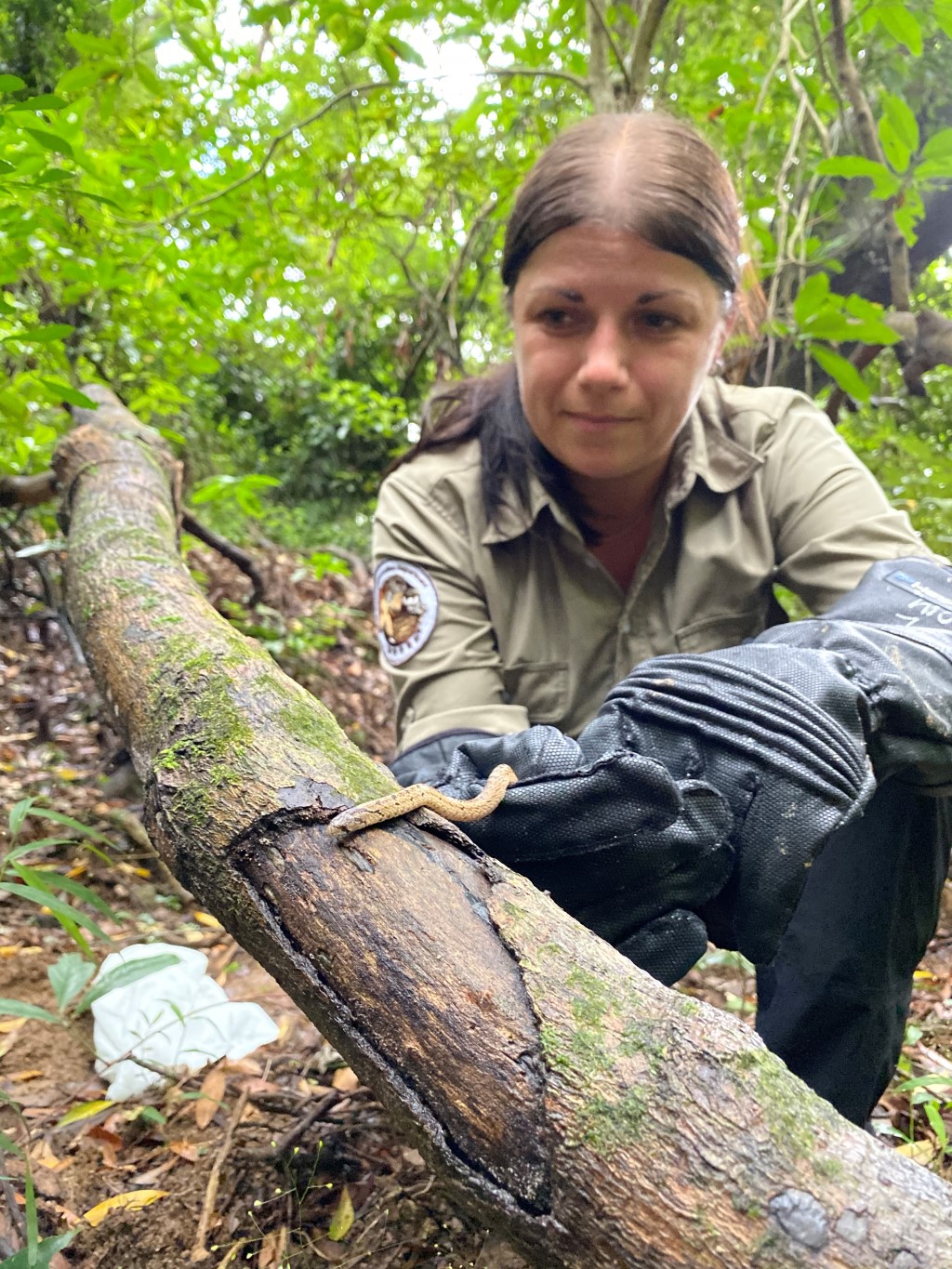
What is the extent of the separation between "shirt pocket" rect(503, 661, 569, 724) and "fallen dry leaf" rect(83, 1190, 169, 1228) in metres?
1.35

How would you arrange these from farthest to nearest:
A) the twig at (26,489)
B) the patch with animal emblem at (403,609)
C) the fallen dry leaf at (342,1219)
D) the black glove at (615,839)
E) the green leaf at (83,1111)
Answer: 1. the twig at (26,489)
2. the patch with animal emblem at (403,609)
3. the green leaf at (83,1111)
4. the fallen dry leaf at (342,1219)
5. the black glove at (615,839)

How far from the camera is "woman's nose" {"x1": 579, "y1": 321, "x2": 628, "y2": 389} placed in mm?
1877

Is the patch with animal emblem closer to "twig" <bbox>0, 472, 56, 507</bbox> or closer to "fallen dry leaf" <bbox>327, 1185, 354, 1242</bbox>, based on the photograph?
"fallen dry leaf" <bbox>327, 1185, 354, 1242</bbox>

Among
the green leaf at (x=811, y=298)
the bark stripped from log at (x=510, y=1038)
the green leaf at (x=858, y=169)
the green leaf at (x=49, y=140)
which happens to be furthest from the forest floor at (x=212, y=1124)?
the green leaf at (x=858, y=169)

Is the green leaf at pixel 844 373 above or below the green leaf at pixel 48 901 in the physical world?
above

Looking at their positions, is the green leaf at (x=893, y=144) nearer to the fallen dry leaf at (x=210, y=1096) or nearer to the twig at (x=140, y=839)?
the fallen dry leaf at (x=210, y=1096)

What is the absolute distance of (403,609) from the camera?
217 centimetres

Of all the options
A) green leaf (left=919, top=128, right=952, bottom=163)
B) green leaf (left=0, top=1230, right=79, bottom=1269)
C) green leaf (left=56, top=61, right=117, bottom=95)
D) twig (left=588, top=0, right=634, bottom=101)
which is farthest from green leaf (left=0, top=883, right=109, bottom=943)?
twig (left=588, top=0, right=634, bottom=101)

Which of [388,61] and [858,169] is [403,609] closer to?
[858,169]

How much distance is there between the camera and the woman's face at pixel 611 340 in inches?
73.8

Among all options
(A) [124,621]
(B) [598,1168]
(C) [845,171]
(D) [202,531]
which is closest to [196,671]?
(A) [124,621]

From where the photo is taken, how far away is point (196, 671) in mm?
1434

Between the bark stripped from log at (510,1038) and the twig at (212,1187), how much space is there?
0.69 m

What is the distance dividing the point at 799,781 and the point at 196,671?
1.04 meters
